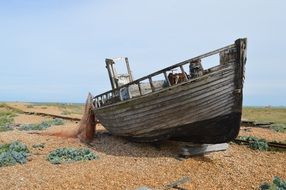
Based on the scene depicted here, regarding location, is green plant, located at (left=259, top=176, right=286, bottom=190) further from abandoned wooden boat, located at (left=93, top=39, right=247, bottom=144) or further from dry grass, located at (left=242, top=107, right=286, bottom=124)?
dry grass, located at (left=242, top=107, right=286, bottom=124)

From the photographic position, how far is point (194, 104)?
44.5 feet

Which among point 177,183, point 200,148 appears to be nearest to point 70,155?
point 200,148

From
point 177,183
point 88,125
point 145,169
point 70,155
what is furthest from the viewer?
point 88,125

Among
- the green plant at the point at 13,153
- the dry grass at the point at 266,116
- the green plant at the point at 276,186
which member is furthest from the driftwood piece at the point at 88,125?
the dry grass at the point at 266,116

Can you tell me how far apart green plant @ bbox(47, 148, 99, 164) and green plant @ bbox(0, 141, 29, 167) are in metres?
1.01

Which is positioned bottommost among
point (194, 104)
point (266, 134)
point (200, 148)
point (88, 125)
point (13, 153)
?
point (266, 134)

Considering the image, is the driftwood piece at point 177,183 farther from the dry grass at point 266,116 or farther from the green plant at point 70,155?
the dry grass at point 266,116

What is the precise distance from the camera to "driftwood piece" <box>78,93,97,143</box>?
18.8m

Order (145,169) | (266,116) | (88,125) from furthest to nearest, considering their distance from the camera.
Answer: (266,116) < (88,125) < (145,169)

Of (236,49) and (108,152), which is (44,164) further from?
(236,49)

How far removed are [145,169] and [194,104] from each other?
2.84 meters

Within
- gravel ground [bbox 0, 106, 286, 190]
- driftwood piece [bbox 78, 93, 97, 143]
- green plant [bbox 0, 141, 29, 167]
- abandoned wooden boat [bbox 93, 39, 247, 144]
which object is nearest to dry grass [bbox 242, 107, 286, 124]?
driftwood piece [bbox 78, 93, 97, 143]

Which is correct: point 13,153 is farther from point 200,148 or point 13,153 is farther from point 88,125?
point 200,148

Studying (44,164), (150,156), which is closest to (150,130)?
(150,156)
